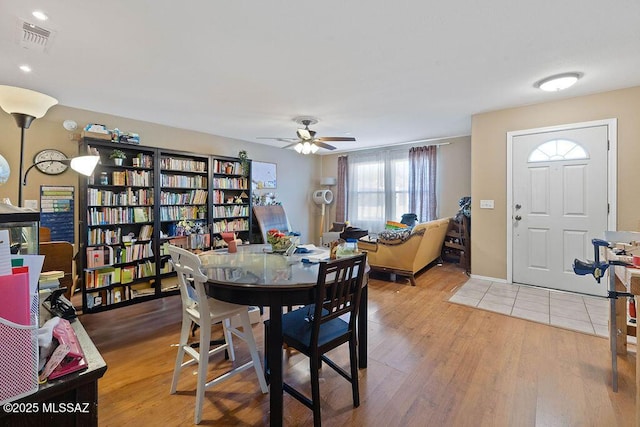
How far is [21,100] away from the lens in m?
1.87

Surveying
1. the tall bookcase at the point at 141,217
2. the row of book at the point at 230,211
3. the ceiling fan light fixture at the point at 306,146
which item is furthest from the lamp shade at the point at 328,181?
the ceiling fan light fixture at the point at 306,146

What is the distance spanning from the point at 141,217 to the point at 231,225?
1.41 m

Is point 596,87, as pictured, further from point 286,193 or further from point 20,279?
point 286,193

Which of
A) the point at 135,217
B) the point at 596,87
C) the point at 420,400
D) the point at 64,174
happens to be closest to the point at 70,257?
the point at 135,217

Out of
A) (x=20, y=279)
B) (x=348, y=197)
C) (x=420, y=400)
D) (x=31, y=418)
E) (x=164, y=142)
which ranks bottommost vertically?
(x=420, y=400)

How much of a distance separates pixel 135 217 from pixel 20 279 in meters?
3.56

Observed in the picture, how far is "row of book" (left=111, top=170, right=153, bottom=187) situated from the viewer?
3.57m

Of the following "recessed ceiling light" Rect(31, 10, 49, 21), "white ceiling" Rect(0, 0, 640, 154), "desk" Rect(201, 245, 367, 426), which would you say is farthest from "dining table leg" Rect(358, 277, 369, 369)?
"recessed ceiling light" Rect(31, 10, 49, 21)

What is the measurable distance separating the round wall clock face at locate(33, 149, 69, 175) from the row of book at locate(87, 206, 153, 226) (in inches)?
24.5

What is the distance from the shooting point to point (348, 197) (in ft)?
22.6

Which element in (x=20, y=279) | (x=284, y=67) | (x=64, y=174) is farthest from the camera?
(x=64, y=174)

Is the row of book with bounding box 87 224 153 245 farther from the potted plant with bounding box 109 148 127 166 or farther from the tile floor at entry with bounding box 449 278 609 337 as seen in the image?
the tile floor at entry with bounding box 449 278 609 337

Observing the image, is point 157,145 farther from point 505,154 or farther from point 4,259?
point 505,154

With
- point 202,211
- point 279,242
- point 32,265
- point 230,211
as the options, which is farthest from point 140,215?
point 32,265
